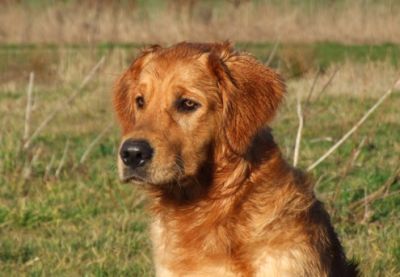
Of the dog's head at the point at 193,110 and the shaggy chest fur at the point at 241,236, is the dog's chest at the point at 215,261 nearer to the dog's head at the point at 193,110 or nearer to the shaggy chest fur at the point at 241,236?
the shaggy chest fur at the point at 241,236

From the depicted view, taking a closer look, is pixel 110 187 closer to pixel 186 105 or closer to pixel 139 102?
pixel 139 102

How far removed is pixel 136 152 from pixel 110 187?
212 inches

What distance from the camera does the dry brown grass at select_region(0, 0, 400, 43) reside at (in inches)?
1073

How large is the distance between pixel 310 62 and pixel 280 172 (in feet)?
55.7

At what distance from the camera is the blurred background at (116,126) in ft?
29.3

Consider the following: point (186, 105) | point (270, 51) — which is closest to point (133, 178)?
point (186, 105)

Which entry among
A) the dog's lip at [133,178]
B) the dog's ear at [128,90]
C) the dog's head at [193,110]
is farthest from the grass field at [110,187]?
the dog's lip at [133,178]

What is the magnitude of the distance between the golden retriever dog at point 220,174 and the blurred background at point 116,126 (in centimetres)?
198

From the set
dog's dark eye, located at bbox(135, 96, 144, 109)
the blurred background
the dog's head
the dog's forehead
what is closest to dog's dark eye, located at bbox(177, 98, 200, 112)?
the dog's head

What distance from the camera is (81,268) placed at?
8.23m

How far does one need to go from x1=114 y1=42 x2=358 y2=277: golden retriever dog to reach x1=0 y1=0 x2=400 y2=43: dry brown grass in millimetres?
19930

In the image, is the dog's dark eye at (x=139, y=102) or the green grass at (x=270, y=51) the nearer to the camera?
the dog's dark eye at (x=139, y=102)

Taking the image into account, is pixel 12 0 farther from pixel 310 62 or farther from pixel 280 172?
pixel 280 172

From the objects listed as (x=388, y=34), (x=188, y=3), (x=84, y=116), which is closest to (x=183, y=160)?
(x=84, y=116)
